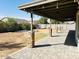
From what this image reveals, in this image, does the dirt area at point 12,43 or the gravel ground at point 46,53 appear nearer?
the gravel ground at point 46,53

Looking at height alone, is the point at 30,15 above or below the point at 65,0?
below

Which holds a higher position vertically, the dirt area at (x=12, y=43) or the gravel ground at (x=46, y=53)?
the gravel ground at (x=46, y=53)

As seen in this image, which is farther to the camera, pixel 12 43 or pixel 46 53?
pixel 12 43

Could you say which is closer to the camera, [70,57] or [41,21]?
[70,57]

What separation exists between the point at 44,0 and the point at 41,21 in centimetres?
5465

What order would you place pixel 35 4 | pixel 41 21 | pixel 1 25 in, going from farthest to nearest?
pixel 41 21, pixel 1 25, pixel 35 4

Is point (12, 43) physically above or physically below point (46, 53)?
below

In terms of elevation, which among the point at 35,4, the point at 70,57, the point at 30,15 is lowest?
the point at 70,57

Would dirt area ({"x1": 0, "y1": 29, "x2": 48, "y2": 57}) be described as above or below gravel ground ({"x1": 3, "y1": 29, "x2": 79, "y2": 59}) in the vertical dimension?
below

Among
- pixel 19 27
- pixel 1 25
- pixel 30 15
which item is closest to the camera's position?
pixel 30 15

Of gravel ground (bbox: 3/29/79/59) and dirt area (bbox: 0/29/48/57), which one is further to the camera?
dirt area (bbox: 0/29/48/57)

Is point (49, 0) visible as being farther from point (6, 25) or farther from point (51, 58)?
point (6, 25)

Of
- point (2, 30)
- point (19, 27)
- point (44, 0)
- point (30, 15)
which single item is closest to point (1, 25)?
point (2, 30)

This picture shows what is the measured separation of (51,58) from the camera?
271 inches
